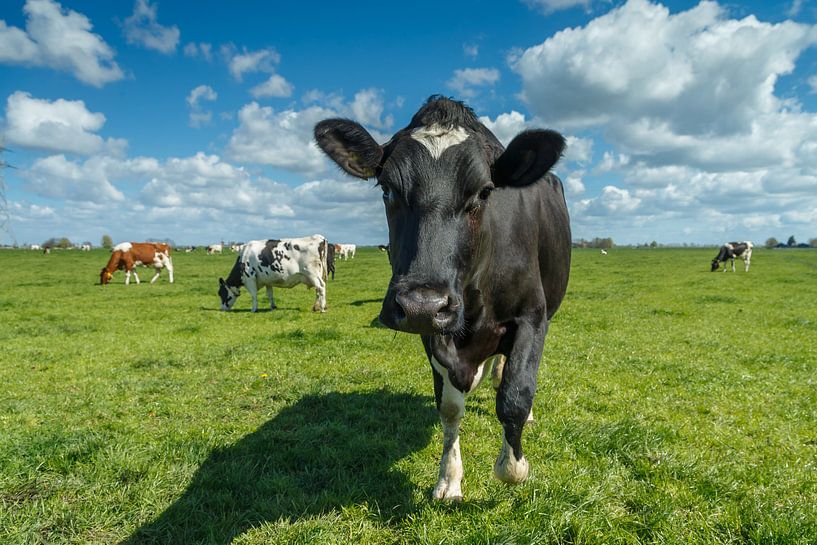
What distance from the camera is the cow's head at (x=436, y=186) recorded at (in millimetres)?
2621

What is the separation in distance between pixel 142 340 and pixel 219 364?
→ 3739 mm

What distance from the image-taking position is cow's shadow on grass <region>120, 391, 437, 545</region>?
11.5 ft

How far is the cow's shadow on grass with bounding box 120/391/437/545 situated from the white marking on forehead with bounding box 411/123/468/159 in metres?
2.61

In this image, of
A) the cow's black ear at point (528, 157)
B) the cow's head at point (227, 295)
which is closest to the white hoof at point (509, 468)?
the cow's black ear at point (528, 157)

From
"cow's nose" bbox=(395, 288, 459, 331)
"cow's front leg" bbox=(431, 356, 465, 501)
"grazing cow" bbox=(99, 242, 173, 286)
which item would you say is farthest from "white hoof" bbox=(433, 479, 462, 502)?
"grazing cow" bbox=(99, 242, 173, 286)

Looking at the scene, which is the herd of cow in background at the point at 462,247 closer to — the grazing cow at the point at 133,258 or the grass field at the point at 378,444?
the grass field at the point at 378,444

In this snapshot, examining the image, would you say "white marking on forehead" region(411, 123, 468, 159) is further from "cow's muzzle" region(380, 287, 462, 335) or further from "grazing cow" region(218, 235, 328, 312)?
"grazing cow" region(218, 235, 328, 312)

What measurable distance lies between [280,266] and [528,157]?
14349 mm

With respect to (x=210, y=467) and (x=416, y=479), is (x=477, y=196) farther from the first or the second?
(x=210, y=467)

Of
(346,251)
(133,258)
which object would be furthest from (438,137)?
(346,251)

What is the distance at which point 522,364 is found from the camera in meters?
3.46

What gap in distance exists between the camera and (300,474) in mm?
4156

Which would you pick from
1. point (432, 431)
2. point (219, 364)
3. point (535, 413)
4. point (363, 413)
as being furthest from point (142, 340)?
point (535, 413)

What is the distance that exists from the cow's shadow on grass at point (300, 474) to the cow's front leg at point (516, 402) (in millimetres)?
820
